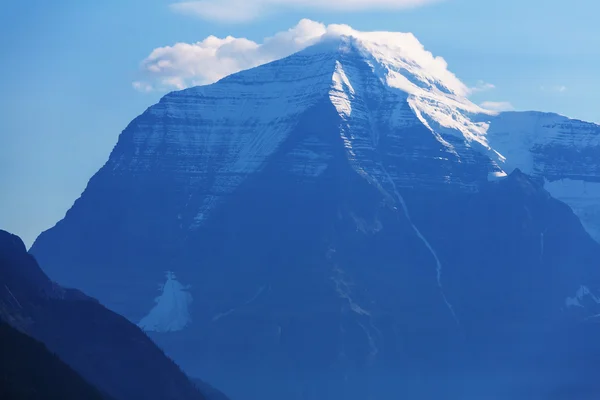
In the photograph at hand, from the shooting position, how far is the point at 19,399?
644 feet
